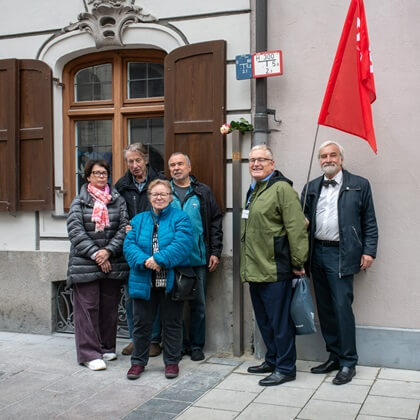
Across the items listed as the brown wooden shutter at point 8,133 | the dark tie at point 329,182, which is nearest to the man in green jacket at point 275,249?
the dark tie at point 329,182

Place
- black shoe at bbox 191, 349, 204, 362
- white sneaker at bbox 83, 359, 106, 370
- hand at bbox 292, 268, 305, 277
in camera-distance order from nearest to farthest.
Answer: hand at bbox 292, 268, 305, 277, white sneaker at bbox 83, 359, 106, 370, black shoe at bbox 191, 349, 204, 362

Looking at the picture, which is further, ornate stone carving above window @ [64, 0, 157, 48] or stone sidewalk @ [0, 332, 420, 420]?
ornate stone carving above window @ [64, 0, 157, 48]

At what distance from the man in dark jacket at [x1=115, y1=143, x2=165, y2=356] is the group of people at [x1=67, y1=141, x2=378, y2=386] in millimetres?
235

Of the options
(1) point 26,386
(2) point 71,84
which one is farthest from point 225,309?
(2) point 71,84

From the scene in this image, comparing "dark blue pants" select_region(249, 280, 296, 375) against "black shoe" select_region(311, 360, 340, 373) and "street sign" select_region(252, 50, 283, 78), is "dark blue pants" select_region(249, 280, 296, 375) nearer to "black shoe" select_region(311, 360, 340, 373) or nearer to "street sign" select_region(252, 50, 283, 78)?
"black shoe" select_region(311, 360, 340, 373)

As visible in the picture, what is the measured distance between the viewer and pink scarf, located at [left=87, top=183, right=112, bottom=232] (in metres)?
5.22

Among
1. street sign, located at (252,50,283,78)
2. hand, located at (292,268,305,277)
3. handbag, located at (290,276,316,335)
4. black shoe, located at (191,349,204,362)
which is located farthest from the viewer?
black shoe, located at (191,349,204,362)

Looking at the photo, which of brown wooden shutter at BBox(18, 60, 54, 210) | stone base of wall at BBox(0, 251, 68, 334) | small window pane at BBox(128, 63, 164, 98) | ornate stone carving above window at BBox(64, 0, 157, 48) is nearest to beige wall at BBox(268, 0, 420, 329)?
small window pane at BBox(128, 63, 164, 98)

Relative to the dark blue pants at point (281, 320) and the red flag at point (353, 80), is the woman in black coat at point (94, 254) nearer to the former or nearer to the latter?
the dark blue pants at point (281, 320)

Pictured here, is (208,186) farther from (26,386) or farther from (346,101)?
(26,386)

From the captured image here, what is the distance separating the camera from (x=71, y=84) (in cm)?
656

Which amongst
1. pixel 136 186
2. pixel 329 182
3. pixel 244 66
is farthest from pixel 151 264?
pixel 244 66

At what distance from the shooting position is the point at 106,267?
5.22m

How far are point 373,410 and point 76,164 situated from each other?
402 cm
